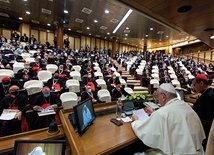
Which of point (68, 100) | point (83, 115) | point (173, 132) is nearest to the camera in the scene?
point (173, 132)

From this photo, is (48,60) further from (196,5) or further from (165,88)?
(165,88)

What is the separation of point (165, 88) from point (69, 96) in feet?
9.45

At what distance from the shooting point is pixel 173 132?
1.29 meters

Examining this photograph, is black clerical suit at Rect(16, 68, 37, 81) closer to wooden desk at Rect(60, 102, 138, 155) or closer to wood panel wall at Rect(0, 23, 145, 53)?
wooden desk at Rect(60, 102, 138, 155)

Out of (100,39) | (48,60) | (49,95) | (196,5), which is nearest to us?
(196,5)

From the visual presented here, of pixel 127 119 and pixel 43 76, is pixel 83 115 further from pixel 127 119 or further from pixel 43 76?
pixel 43 76

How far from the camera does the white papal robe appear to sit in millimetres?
1262

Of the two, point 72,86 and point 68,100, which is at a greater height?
point 72,86

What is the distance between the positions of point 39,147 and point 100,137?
535 millimetres

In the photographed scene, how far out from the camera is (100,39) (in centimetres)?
1958

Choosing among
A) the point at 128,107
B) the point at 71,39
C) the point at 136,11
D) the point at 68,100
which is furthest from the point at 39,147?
the point at 71,39

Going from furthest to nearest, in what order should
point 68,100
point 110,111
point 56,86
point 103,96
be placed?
point 56,86, point 103,96, point 68,100, point 110,111

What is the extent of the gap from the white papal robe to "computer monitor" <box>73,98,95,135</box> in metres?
0.54

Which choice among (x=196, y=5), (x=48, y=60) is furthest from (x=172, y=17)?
(x=48, y=60)
